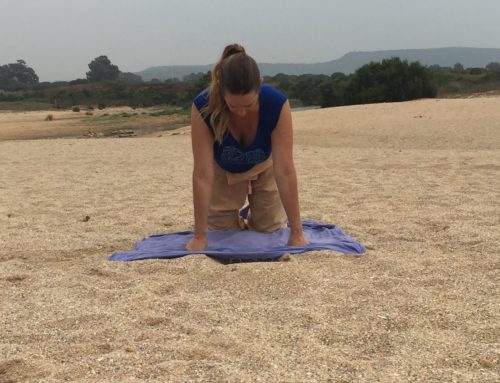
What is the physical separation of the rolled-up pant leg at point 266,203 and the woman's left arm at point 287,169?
0.36 m

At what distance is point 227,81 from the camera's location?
275cm

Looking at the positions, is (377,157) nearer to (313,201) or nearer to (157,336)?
(313,201)

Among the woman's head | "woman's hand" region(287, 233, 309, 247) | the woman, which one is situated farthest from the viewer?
"woman's hand" region(287, 233, 309, 247)

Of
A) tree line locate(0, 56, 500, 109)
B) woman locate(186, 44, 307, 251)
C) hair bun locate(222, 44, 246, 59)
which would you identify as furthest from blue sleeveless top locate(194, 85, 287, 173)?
tree line locate(0, 56, 500, 109)

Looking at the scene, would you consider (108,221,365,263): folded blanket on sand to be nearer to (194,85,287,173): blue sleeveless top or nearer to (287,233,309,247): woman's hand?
(287,233,309,247): woman's hand

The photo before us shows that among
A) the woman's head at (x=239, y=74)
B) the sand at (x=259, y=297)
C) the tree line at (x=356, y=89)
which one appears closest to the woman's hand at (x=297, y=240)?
the sand at (x=259, y=297)

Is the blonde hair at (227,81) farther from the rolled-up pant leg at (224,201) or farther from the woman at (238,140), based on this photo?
the rolled-up pant leg at (224,201)

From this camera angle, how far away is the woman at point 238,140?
9.27 ft

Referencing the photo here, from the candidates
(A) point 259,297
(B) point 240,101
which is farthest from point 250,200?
(A) point 259,297

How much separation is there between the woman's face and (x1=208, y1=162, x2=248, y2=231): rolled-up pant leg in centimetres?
67

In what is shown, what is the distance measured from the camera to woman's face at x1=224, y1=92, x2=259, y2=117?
9.12 ft

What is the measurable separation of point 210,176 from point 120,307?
3.63 feet

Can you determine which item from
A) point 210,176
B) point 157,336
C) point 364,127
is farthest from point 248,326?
point 364,127

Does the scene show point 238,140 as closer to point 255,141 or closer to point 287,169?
point 255,141
